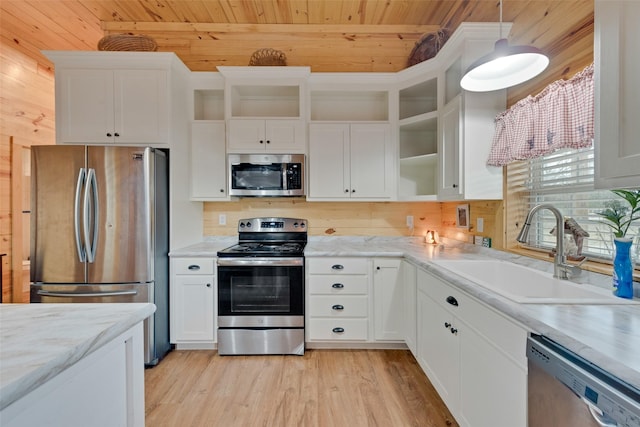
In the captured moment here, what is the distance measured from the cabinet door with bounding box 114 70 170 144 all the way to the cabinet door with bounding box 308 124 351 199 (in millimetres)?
1269

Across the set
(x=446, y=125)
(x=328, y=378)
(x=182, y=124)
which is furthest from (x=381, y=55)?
(x=328, y=378)

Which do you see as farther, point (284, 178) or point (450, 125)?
point (284, 178)

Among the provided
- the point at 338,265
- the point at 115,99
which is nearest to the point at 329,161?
the point at 338,265

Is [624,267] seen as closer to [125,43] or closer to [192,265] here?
[192,265]

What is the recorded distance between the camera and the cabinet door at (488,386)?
1060 mm

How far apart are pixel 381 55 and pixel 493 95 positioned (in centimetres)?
146

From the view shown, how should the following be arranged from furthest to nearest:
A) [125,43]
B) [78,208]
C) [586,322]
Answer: [125,43] → [78,208] → [586,322]

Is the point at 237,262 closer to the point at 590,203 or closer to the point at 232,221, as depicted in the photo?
the point at 232,221

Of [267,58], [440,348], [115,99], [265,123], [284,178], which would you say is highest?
[267,58]

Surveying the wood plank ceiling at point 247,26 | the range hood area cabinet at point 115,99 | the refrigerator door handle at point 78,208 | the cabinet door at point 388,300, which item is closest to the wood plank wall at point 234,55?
the wood plank ceiling at point 247,26

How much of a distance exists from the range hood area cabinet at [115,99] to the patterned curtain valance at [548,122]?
2522 millimetres

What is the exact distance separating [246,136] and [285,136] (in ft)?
1.17

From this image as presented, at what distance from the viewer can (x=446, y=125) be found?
232 cm

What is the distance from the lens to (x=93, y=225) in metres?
2.19
